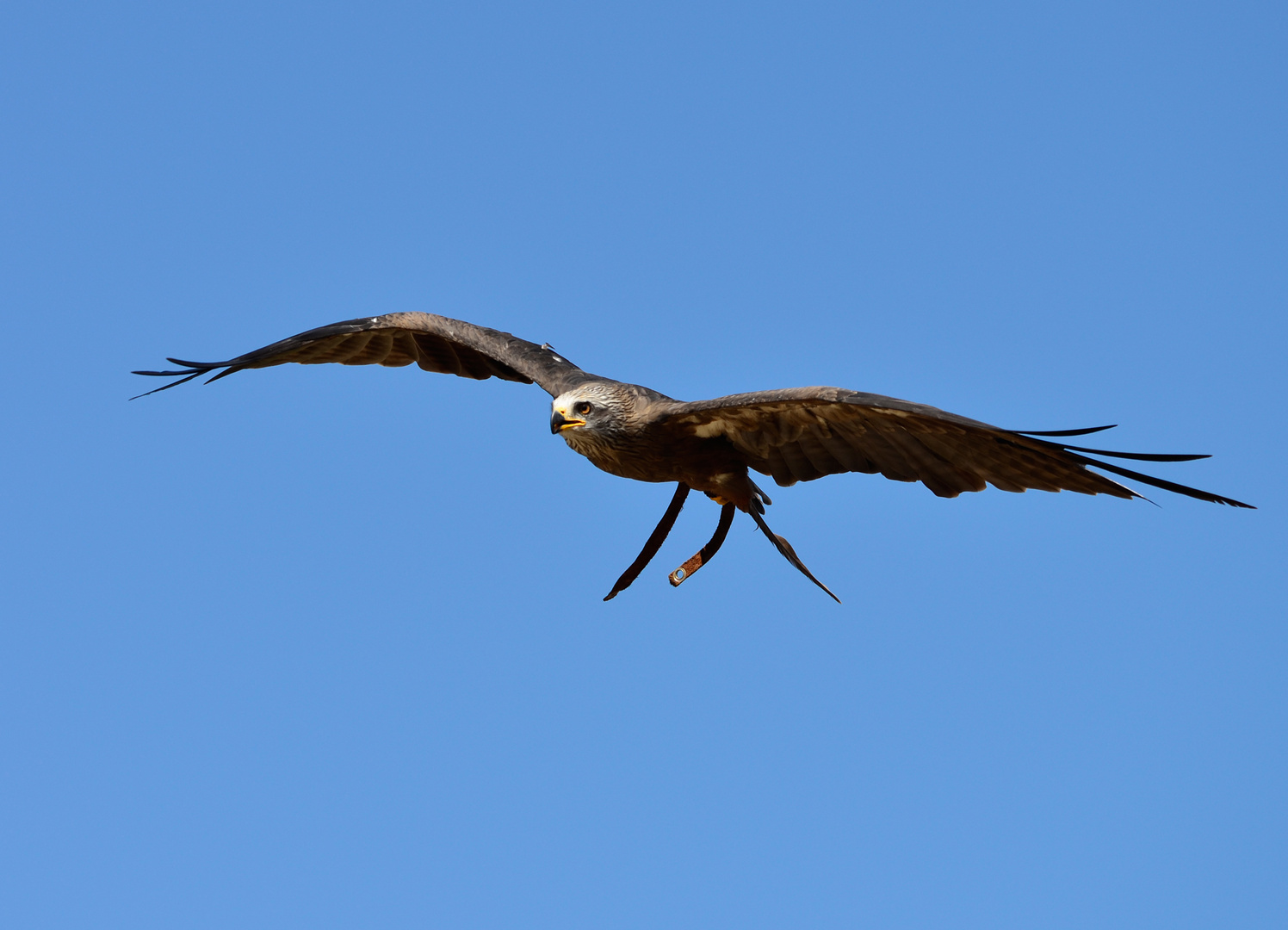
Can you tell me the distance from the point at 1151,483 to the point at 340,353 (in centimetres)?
647

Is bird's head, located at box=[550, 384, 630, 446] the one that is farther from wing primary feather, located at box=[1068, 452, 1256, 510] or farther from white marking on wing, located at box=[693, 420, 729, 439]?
wing primary feather, located at box=[1068, 452, 1256, 510]

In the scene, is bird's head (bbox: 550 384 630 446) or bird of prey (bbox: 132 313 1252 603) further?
bird's head (bbox: 550 384 630 446)

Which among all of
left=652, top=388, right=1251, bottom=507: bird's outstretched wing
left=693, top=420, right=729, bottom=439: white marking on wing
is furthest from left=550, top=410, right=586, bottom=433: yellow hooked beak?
left=693, top=420, right=729, bottom=439: white marking on wing

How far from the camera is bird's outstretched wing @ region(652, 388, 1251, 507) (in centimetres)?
735

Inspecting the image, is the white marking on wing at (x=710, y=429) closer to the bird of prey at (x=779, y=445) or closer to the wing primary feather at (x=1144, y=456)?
the bird of prey at (x=779, y=445)

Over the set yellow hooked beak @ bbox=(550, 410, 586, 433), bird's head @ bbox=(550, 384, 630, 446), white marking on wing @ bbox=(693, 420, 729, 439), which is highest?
white marking on wing @ bbox=(693, 420, 729, 439)

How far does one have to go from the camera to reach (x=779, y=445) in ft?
26.8

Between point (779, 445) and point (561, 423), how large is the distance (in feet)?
4.16

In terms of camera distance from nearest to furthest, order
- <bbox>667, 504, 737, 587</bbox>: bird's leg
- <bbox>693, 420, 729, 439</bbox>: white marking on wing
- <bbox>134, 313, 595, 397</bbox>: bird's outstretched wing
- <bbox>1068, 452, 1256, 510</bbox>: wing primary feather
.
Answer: <bbox>1068, 452, 1256, 510</bbox>: wing primary feather, <bbox>693, 420, 729, 439</bbox>: white marking on wing, <bbox>667, 504, 737, 587</bbox>: bird's leg, <bbox>134, 313, 595, 397</bbox>: bird's outstretched wing

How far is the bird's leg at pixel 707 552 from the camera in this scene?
28.4 ft

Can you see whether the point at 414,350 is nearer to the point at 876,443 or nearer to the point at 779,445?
the point at 779,445

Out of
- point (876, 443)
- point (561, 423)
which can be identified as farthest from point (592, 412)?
point (876, 443)

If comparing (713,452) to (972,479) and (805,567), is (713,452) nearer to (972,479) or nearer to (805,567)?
(805,567)

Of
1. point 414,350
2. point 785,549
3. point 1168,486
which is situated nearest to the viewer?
point 1168,486
